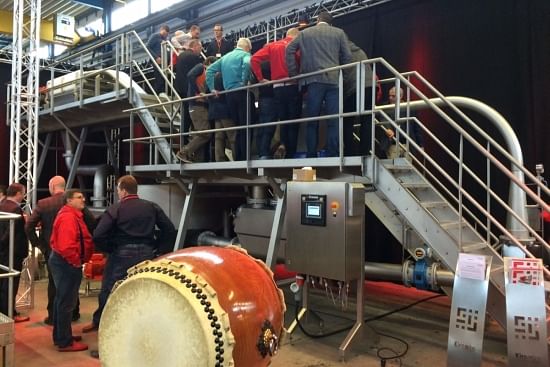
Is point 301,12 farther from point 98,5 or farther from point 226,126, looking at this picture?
point 98,5

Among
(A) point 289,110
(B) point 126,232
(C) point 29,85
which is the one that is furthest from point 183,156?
(C) point 29,85

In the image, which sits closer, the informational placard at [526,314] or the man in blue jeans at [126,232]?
the informational placard at [526,314]

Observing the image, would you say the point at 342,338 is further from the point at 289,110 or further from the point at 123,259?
the point at 289,110

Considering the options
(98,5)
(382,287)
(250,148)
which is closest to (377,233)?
(382,287)

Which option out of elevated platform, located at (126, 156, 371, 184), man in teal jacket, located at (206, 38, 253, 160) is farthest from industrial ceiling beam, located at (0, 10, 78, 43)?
man in teal jacket, located at (206, 38, 253, 160)

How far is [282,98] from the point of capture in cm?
576

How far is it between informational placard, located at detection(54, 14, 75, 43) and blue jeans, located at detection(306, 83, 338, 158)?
11249mm

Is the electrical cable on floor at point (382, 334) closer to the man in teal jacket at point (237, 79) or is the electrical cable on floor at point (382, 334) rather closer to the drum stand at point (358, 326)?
the drum stand at point (358, 326)

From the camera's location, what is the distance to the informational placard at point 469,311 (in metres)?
3.14

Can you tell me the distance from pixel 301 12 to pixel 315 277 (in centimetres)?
566

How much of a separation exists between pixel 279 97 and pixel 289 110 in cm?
20

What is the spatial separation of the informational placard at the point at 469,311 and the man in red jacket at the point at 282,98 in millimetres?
2884

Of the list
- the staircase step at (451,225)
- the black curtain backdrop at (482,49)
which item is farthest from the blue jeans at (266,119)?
the black curtain backdrop at (482,49)

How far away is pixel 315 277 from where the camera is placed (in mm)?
5082
